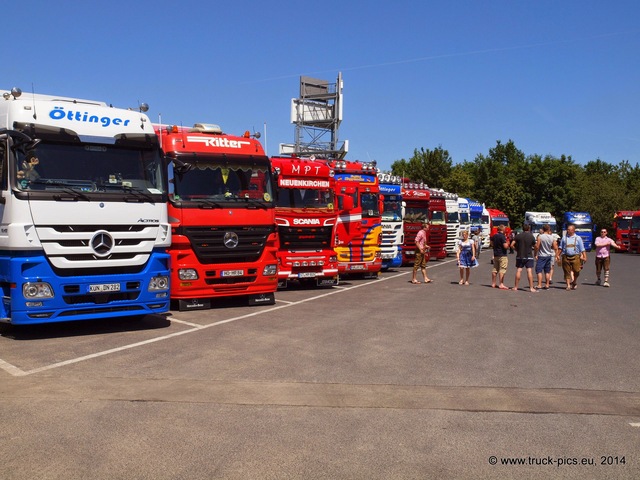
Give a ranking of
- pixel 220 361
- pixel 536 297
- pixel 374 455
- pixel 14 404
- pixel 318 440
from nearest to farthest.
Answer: pixel 374 455
pixel 318 440
pixel 14 404
pixel 220 361
pixel 536 297

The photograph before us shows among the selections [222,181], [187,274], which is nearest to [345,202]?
[222,181]

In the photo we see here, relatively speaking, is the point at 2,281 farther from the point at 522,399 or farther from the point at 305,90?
the point at 305,90

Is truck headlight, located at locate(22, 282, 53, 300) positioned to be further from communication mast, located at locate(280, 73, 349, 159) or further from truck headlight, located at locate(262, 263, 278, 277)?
communication mast, located at locate(280, 73, 349, 159)

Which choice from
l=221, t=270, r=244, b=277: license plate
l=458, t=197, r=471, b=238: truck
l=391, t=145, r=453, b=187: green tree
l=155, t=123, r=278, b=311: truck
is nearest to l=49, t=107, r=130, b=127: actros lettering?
l=155, t=123, r=278, b=311: truck

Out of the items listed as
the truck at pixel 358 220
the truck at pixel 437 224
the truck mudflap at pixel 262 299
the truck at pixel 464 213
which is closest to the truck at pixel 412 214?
the truck at pixel 437 224

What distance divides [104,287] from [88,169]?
70.9 inches

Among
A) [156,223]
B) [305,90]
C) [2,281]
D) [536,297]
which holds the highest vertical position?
[305,90]

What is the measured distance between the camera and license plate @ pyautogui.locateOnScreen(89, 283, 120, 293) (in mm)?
9508

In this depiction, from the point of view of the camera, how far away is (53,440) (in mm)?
5051

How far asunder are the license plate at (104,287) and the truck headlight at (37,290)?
59 cm

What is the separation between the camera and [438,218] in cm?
2967

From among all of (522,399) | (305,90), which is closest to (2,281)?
(522,399)

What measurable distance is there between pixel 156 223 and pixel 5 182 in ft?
7.33

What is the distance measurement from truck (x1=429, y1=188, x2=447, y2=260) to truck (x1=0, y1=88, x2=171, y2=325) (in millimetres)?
20238
